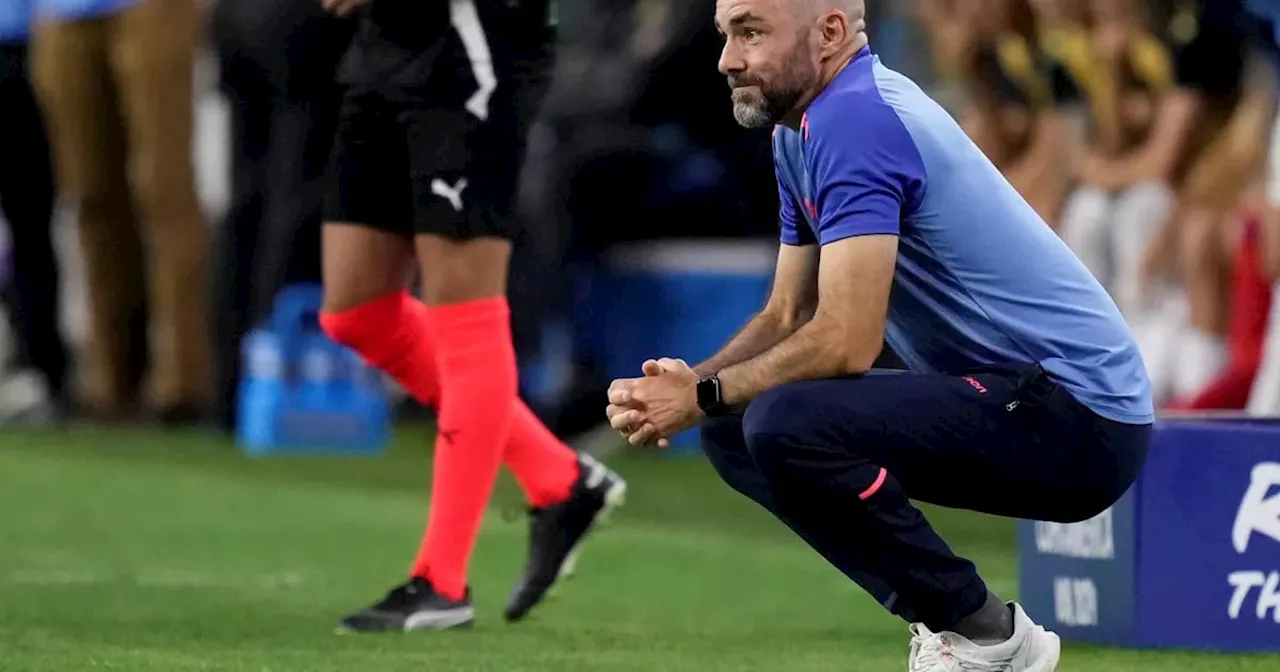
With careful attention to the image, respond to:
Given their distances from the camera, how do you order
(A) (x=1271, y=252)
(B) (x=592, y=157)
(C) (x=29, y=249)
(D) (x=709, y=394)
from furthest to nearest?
(C) (x=29, y=249) → (B) (x=592, y=157) → (A) (x=1271, y=252) → (D) (x=709, y=394)

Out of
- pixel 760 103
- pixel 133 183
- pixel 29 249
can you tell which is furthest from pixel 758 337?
pixel 29 249

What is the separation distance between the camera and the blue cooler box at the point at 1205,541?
4.92 meters

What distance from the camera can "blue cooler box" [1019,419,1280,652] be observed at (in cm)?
492

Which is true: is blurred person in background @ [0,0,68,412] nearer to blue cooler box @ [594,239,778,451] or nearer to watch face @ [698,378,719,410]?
blue cooler box @ [594,239,778,451]

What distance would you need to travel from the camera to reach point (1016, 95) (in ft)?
32.9

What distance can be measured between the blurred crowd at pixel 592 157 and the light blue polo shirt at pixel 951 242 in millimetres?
3679

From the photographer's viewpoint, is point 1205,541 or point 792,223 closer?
point 792,223

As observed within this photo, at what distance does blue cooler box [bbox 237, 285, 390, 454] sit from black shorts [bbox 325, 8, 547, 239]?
4.59m

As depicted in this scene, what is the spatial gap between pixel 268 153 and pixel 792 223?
20.5 feet

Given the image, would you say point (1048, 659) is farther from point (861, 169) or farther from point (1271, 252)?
point (1271, 252)

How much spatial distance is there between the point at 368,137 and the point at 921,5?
18.0ft

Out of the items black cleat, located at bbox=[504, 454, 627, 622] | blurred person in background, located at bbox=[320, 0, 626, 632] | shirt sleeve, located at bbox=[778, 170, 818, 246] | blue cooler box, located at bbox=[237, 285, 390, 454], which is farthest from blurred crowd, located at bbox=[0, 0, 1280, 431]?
shirt sleeve, located at bbox=[778, 170, 818, 246]

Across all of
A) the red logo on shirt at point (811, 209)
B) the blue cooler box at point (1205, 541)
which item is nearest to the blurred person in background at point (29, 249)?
the blue cooler box at point (1205, 541)

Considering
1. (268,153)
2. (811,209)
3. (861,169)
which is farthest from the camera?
(268,153)
